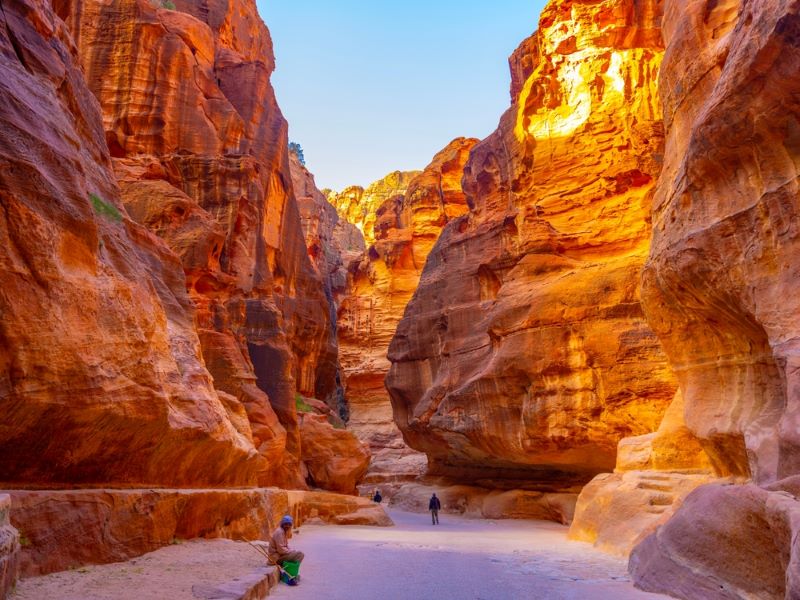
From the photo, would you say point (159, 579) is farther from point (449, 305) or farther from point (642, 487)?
point (449, 305)

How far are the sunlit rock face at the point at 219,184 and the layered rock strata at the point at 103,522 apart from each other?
7780mm

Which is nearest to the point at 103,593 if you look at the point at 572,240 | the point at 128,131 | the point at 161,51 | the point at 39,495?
the point at 39,495

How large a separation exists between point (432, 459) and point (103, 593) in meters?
30.0

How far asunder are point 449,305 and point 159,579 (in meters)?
25.9

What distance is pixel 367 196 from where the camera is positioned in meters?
102

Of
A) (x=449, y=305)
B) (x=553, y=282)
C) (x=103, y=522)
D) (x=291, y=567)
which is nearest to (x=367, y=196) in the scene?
(x=449, y=305)

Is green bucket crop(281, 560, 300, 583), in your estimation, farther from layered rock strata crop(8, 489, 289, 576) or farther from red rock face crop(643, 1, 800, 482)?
red rock face crop(643, 1, 800, 482)

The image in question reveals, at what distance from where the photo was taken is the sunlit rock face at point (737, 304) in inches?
274

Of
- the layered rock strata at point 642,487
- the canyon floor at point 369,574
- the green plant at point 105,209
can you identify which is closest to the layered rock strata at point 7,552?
the canyon floor at point 369,574

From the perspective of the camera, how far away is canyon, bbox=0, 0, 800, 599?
7.22 meters

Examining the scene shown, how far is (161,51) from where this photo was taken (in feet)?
95.0

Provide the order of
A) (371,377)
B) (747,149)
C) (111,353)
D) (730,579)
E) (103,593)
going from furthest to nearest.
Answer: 1. (371,377)
2. (747,149)
3. (111,353)
4. (730,579)
5. (103,593)

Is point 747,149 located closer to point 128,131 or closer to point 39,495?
point 39,495

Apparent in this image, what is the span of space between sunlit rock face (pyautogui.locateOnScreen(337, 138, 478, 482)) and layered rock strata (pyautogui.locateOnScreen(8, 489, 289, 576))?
1713 inches
